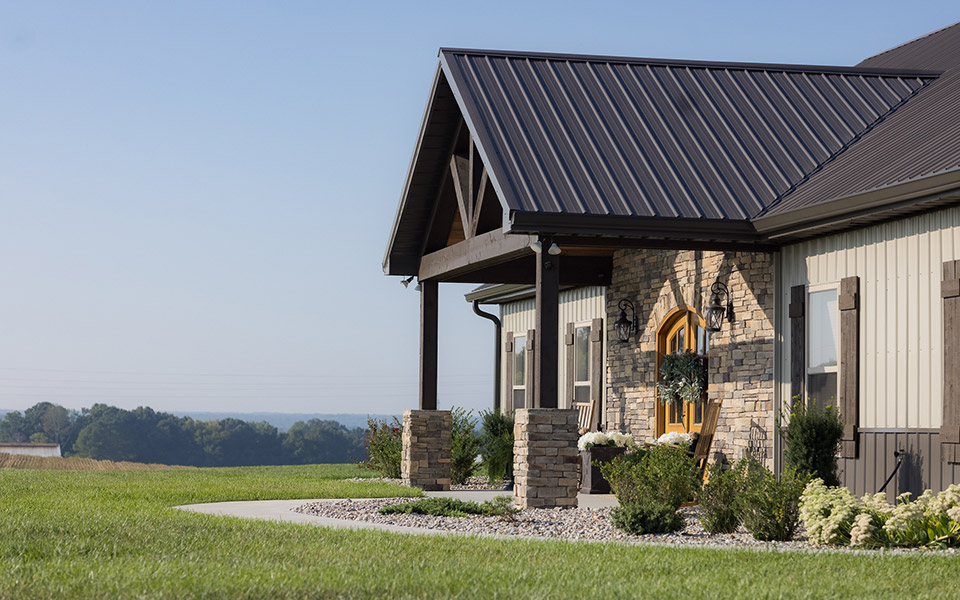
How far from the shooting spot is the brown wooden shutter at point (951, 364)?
10.6 m

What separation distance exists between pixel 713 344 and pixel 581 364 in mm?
4237

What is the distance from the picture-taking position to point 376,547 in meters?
8.79

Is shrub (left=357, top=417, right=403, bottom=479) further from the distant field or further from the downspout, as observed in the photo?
the distant field

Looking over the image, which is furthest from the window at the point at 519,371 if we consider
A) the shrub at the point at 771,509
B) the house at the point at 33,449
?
the house at the point at 33,449

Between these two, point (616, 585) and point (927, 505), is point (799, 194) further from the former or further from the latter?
point (616, 585)

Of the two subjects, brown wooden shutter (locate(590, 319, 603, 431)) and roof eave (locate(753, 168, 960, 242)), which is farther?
brown wooden shutter (locate(590, 319, 603, 431))

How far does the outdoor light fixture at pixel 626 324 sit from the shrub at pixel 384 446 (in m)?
4.21

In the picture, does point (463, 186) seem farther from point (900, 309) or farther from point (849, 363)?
point (900, 309)

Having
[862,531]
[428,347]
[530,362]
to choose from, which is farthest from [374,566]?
[530,362]

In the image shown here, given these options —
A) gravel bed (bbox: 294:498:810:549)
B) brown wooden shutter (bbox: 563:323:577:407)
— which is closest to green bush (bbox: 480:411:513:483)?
brown wooden shutter (bbox: 563:323:577:407)

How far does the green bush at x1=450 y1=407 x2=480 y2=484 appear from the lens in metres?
17.9

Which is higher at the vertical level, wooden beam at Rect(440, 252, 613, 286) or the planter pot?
wooden beam at Rect(440, 252, 613, 286)

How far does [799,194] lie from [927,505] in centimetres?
437

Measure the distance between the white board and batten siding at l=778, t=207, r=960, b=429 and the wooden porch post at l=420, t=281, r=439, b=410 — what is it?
5.76 m
